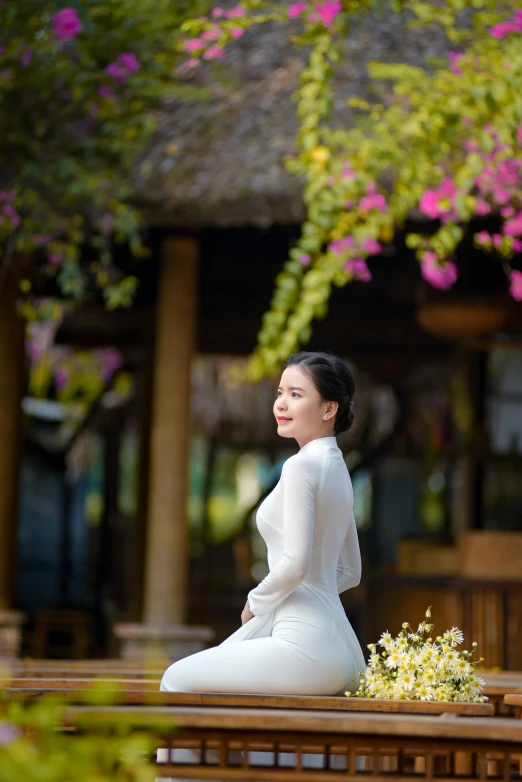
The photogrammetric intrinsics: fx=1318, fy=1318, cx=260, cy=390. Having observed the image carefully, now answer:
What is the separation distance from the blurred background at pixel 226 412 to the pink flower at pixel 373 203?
0.43m

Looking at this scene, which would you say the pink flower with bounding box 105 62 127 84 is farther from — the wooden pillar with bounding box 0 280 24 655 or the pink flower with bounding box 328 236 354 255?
the pink flower with bounding box 328 236 354 255

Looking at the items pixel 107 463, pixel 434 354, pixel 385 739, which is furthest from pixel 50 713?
pixel 107 463

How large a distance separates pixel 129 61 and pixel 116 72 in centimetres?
8

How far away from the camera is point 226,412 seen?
36.7 ft

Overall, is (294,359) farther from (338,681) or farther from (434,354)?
(434,354)

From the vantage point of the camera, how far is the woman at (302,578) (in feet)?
9.71

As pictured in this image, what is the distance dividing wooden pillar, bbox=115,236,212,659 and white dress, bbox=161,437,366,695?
3.17m

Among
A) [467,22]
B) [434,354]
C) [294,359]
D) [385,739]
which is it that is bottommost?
[385,739]

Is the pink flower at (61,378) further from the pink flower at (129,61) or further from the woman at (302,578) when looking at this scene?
the woman at (302,578)

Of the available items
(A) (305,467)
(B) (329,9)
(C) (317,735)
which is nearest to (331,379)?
(A) (305,467)

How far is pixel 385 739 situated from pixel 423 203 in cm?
353

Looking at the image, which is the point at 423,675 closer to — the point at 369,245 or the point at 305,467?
the point at 305,467

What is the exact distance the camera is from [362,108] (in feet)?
20.0

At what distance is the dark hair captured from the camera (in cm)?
323
